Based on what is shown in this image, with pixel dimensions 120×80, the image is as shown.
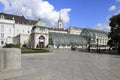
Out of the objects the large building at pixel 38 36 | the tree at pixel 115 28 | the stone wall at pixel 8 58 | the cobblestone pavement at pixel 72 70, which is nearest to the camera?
the stone wall at pixel 8 58

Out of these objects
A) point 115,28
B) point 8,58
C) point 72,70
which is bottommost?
point 72,70

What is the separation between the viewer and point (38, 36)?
6706cm

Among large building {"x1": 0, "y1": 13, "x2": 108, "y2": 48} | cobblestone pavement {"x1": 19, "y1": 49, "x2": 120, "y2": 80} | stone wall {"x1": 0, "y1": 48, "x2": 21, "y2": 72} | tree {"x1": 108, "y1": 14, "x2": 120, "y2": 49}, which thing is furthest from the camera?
large building {"x1": 0, "y1": 13, "x2": 108, "y2": 48}

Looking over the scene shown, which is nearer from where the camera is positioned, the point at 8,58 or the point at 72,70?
the point at 8,58

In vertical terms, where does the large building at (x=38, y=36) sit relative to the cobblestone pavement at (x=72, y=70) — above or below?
above

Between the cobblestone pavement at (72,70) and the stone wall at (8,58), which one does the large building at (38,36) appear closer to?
the cobblestone pavement at (72,70)

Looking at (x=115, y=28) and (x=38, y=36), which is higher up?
(x=38, y=36)

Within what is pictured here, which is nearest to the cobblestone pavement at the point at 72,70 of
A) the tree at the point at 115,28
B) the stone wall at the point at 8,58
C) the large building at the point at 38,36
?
the stone wall at the point at 8,58

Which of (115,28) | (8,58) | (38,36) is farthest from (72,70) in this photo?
(38,36)

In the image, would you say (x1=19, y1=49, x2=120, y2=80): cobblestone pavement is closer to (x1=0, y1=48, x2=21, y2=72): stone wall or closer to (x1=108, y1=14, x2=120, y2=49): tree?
(x1=0, y1=48, x2=21, y2=72): stone wall

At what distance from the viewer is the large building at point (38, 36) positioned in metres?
68.3

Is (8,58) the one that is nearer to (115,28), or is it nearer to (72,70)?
(72,70)

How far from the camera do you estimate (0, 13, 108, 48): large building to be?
68.3 meters

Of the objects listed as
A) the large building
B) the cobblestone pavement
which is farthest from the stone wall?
the large building
